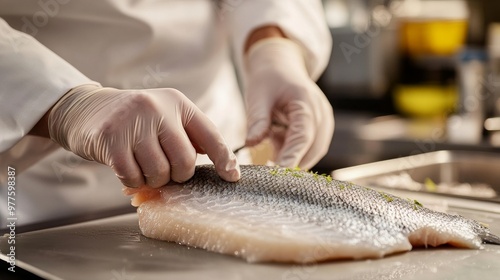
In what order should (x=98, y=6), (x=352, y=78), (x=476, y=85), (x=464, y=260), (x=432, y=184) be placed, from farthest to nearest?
(x=352, y=78), (x=476, y=85), (x=432, y=184), (x=98, y=6), (x=464, y=260)

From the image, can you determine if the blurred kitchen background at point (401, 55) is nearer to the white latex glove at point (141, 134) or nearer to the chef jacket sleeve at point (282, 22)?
the chef jacket sleeve at point (282, 22)

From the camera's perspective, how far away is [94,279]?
1.13 metres

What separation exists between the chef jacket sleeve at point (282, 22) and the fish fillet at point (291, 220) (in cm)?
76

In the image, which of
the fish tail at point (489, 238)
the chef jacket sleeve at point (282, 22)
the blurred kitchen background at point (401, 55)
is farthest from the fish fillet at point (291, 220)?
the blurred kitchen background at point (401, 55)

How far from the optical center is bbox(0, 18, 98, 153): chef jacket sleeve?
4.73 feet

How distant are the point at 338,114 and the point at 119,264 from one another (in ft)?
12.3

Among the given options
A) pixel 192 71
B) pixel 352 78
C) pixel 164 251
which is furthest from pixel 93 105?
pixel 352 78

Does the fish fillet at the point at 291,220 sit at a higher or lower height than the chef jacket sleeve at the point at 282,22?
lower

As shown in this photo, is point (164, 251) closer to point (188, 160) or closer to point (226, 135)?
point (188, 160)

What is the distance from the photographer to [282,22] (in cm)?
211

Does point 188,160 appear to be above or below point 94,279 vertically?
above

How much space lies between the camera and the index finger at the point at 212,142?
1.38 m

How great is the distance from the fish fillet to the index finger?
1.7 inches

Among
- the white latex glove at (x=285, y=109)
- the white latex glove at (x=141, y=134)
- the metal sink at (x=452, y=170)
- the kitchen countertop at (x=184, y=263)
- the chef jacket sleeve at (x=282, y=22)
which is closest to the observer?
the kitchen countertop at (x=184, y=263)
